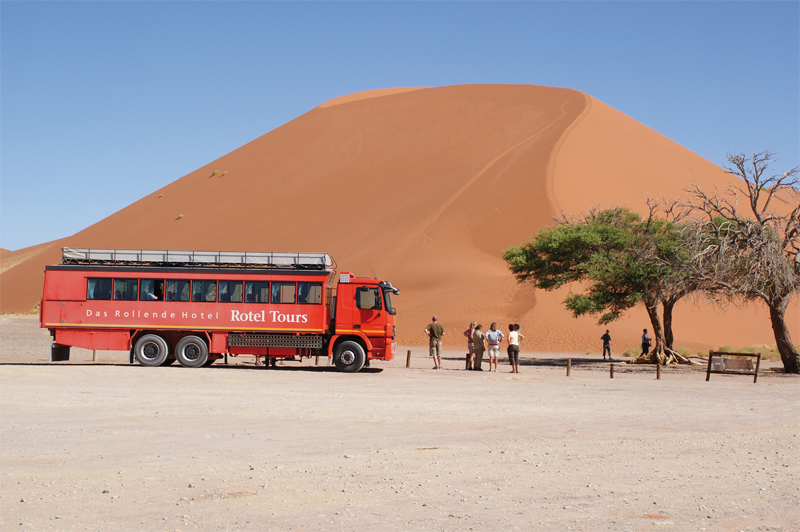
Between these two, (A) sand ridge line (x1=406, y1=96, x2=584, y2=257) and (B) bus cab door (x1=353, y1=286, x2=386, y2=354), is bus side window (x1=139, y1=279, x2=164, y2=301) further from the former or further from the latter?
(A) sand ridge line (x1=406, y1=96, x2=584, y2=257)

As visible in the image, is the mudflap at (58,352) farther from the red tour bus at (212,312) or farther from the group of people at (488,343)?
the group of people at (488,343)

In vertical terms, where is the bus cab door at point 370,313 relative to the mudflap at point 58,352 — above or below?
above

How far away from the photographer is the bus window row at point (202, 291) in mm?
21906

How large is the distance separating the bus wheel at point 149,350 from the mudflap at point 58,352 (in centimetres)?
218

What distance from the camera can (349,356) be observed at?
21.9m

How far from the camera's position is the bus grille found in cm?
2184

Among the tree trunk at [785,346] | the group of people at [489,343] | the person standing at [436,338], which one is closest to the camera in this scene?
the group of people at [489,343]

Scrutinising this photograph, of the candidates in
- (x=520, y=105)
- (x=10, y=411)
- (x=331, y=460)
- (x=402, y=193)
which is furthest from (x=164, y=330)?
(x=520, y=105)

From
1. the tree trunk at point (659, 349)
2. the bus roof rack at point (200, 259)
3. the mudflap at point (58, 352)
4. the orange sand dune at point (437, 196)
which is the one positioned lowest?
the mudflap at point (58, 352)

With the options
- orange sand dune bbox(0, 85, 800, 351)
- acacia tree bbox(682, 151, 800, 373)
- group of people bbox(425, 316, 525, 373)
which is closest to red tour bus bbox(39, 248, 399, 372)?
group of people bbox(425, 316, 525, 373)

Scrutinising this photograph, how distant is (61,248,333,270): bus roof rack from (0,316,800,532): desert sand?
5.98 meters

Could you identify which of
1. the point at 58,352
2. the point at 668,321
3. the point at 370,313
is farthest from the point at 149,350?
the point at 668,321

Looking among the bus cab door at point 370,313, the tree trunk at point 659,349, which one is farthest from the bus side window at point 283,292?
the tree trunk at point 659,349

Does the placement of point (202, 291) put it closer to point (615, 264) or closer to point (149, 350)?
point (149, 350)
